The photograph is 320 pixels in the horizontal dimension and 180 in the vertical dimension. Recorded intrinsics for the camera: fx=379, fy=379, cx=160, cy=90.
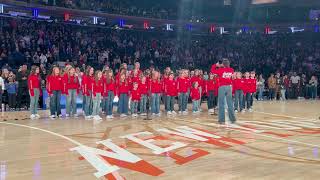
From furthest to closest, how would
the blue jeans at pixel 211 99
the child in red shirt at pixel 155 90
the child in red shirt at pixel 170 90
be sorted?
the blue jeans at pixel 211 99 < the child in red shirt at pixel 170 90 < the child in red shirt at pixel 155 90

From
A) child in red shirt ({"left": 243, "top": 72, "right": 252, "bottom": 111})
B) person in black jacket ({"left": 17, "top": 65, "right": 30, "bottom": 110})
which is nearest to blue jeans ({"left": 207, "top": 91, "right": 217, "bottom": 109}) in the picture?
child in red shirt ({"left": 243, "top": 72, "right": 252, "bottom": 111})

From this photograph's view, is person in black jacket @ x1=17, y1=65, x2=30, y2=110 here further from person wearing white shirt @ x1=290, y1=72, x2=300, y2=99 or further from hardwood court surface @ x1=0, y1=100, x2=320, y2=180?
person wearing white shirt @ x1=290, y1=72, x2=300, y2=99

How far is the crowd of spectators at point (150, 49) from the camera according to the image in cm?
2188

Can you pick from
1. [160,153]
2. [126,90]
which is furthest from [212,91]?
[160,153]

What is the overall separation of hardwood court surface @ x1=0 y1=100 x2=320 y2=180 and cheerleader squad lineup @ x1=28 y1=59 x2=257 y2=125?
152cm

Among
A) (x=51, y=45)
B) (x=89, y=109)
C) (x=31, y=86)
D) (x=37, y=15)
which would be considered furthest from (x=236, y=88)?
(x=37, y=15)

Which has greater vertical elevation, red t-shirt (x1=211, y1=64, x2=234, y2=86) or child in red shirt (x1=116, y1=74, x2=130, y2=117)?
red t-shirt (x1=211, y1=64, x2=234, y2=86)

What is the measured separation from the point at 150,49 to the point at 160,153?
2354cm

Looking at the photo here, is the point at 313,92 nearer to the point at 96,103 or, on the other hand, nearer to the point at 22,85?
the point at 96,103

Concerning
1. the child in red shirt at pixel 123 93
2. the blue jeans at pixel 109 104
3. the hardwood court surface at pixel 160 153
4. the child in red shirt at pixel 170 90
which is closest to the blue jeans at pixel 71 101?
the blue jeans at pixel 109 104

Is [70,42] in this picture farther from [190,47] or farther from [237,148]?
[237,148]

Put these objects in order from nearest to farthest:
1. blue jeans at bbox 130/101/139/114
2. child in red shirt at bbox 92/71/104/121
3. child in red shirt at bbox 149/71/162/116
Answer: child in red shirt at bbox 92/71/104/121, blue jeans at bbox 130/101/139/114, child in red shirt at bbox 149/71/162/116

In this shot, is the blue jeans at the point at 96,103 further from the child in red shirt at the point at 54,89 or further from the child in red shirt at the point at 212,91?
the child in red shirt at the point at 212,91

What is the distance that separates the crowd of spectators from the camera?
71.8 ft
